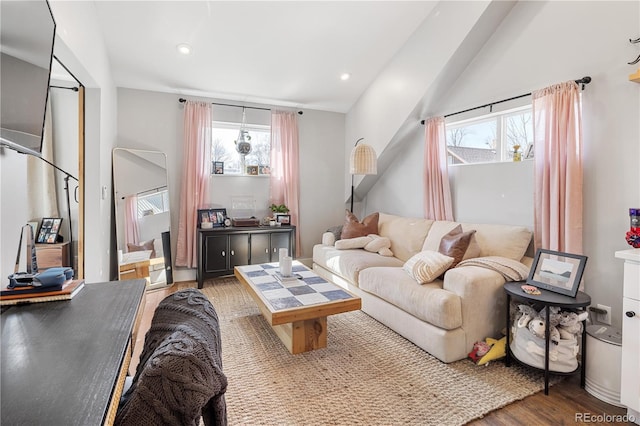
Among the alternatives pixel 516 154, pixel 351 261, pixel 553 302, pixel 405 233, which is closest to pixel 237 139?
pixel 351 261

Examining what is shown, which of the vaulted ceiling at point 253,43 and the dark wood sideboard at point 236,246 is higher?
the vaulted ceiling at point 253,43

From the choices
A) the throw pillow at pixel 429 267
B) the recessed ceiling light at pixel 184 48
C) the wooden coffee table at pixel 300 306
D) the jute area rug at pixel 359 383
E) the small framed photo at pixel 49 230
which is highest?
the recessed ceiling light at pixel 184 48

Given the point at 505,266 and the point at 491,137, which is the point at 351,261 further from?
the point at 491,137

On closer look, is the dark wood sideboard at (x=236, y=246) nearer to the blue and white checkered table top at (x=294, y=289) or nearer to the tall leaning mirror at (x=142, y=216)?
the tall leaning mirror at (x=142, y=216)

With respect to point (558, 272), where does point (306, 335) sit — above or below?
below

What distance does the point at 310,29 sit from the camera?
324cm

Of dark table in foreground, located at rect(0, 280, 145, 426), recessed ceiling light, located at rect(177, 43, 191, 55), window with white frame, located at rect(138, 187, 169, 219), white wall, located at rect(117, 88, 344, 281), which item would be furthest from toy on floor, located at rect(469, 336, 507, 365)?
recessed ceiling light, located at rect(177, 43, 191, 55)

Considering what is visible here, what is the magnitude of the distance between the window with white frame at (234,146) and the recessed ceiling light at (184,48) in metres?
1.09

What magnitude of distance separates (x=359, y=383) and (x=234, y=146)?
357 cm

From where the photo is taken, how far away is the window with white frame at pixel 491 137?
2.79 metres

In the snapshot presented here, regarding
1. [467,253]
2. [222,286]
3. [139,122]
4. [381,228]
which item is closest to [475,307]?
[467,253]

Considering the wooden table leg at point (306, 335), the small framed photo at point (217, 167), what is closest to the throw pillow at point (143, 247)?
the small framed photo at point (217, 167)

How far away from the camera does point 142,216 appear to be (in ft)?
12.2

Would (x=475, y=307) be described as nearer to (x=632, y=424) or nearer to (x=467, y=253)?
(x=467, y=253)
